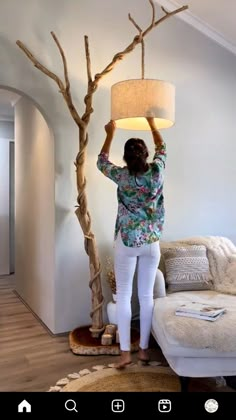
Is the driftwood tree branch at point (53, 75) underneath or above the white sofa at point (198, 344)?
above

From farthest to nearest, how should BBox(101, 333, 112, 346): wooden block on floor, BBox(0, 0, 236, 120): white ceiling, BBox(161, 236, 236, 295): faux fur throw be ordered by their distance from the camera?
1. BBox(0, 0, 236, 120): white ceiling
2. BBox(161, 236, 236, 295): faux fur throw
3. BBox(101, 333, 112, 346): wooden block on floor

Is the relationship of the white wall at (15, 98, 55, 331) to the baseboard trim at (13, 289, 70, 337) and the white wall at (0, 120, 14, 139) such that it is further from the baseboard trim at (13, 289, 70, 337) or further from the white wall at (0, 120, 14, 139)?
the white wall at (0, 120, 14, 139)

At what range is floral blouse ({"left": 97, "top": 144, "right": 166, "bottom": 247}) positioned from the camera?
7.23 ft

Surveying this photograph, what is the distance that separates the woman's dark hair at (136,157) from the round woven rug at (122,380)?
1198 mm

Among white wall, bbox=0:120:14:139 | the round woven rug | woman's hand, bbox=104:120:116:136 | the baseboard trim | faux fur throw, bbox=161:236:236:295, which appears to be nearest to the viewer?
the round woven rug

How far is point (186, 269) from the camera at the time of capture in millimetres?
2797

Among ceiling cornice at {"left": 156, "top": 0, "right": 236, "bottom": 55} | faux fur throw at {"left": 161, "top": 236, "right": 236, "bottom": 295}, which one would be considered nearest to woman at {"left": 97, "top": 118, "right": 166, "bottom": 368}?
faux fur throw at {"left": 161, "top": 236, "right": 236, "bottom": 295}

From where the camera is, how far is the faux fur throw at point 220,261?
2.80 meters

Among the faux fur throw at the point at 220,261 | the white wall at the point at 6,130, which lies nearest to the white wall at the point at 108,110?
the faux fur throw at the point at 220,261

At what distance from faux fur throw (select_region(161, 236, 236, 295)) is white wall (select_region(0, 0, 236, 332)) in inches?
19.7

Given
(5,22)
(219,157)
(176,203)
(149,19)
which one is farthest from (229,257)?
(5,22)
